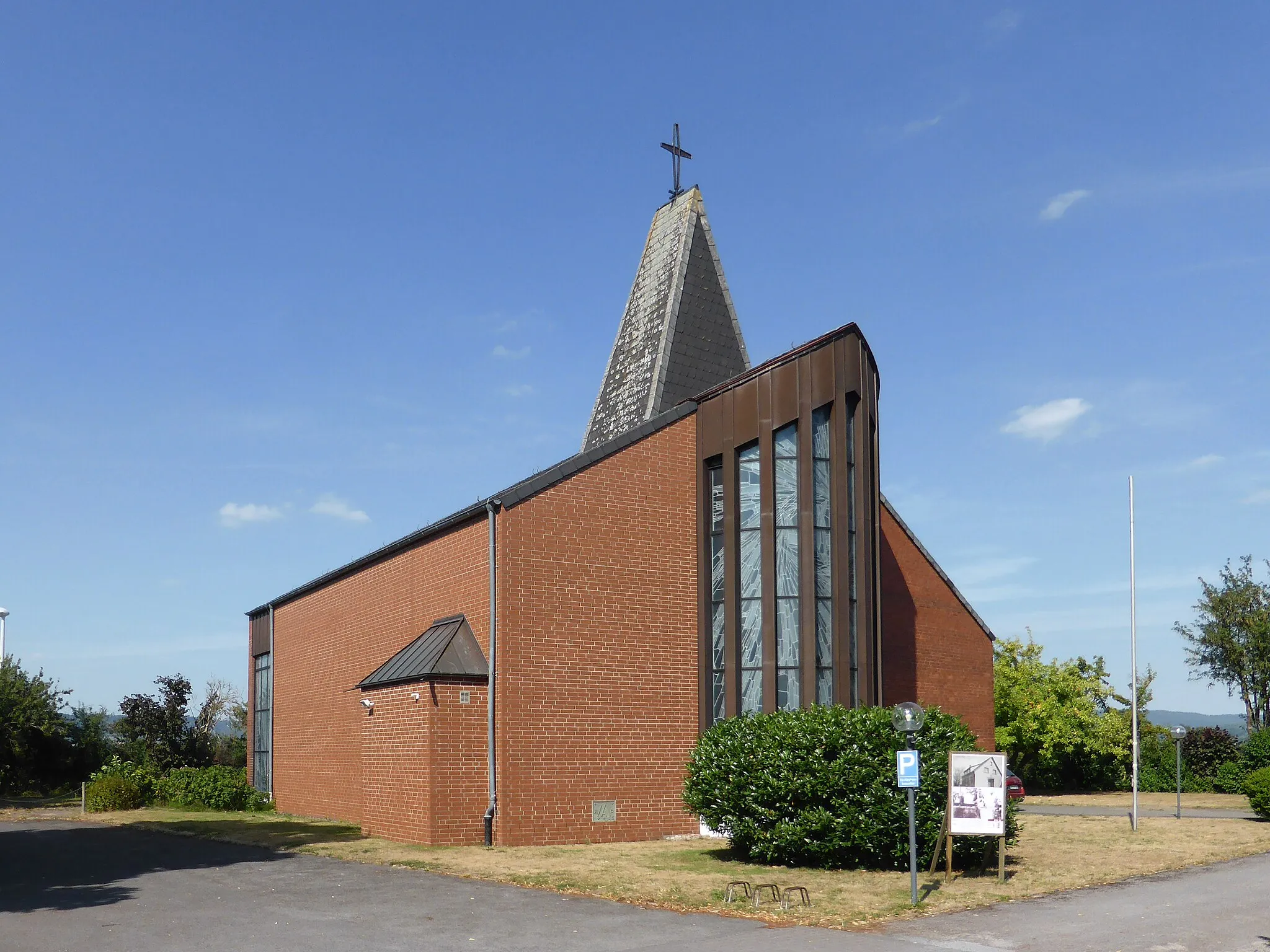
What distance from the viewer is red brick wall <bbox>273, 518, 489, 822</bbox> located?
25344 millimetres

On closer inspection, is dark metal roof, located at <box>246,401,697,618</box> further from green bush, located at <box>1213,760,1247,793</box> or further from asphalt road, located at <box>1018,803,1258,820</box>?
green bush, located at <box>1213,760,1247,793</box>

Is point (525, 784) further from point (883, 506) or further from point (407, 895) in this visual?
point (883, 506)

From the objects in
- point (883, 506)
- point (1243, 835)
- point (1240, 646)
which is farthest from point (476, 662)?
point (1240, 646)

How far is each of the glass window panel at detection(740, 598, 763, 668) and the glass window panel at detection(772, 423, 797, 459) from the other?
305cm

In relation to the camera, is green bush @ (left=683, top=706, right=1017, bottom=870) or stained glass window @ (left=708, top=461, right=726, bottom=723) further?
stained glass window @ (left=708, top=461, right=726, bottom=723)

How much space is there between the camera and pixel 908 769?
625 inches

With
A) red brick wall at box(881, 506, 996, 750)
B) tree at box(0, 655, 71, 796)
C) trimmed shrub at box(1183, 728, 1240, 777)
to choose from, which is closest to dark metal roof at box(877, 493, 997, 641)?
red brick wall at box(881, 506, 996, 750)

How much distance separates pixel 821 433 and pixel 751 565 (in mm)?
3099

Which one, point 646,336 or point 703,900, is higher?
point 646,336

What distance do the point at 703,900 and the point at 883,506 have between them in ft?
58.7

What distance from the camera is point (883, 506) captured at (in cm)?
3170

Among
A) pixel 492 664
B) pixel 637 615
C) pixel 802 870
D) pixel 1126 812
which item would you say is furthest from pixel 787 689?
pixel 1126 812

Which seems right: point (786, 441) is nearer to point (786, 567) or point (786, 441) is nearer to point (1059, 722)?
point (786, 567)

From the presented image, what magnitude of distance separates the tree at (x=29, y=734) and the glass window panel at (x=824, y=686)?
3405 cm
